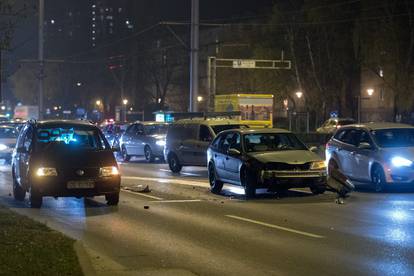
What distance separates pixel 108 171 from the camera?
14.7 m

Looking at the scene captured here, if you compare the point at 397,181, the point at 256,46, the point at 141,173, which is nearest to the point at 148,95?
the point at 256,46

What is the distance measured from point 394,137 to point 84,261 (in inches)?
457

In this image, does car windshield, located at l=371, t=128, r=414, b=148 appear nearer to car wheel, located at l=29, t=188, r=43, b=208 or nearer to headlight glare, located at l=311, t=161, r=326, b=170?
headlight glare, located at l=311, t=161, r=326, b=170

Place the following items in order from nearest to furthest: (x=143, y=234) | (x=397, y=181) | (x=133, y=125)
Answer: (x=143, y=234) → (x=397, y=181) → (x=133, y=125)

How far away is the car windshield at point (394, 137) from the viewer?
17.7m

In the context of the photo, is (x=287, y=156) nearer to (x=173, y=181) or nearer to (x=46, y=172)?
(x=46, y=172)

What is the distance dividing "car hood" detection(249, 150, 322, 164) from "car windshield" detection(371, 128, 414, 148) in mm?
2269

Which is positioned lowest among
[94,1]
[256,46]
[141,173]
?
[141,173]

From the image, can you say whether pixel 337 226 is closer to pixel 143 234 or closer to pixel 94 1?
pixel 143 234

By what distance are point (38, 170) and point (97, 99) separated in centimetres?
8758

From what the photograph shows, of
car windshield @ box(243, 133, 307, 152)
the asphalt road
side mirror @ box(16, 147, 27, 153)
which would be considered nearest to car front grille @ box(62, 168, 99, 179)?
the asphalt road

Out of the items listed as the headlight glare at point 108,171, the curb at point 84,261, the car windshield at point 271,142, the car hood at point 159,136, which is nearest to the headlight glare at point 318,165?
the car windshield at point 271,142

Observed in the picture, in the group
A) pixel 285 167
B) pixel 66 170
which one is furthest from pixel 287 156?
pixel 66 170

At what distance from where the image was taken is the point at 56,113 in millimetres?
103625
